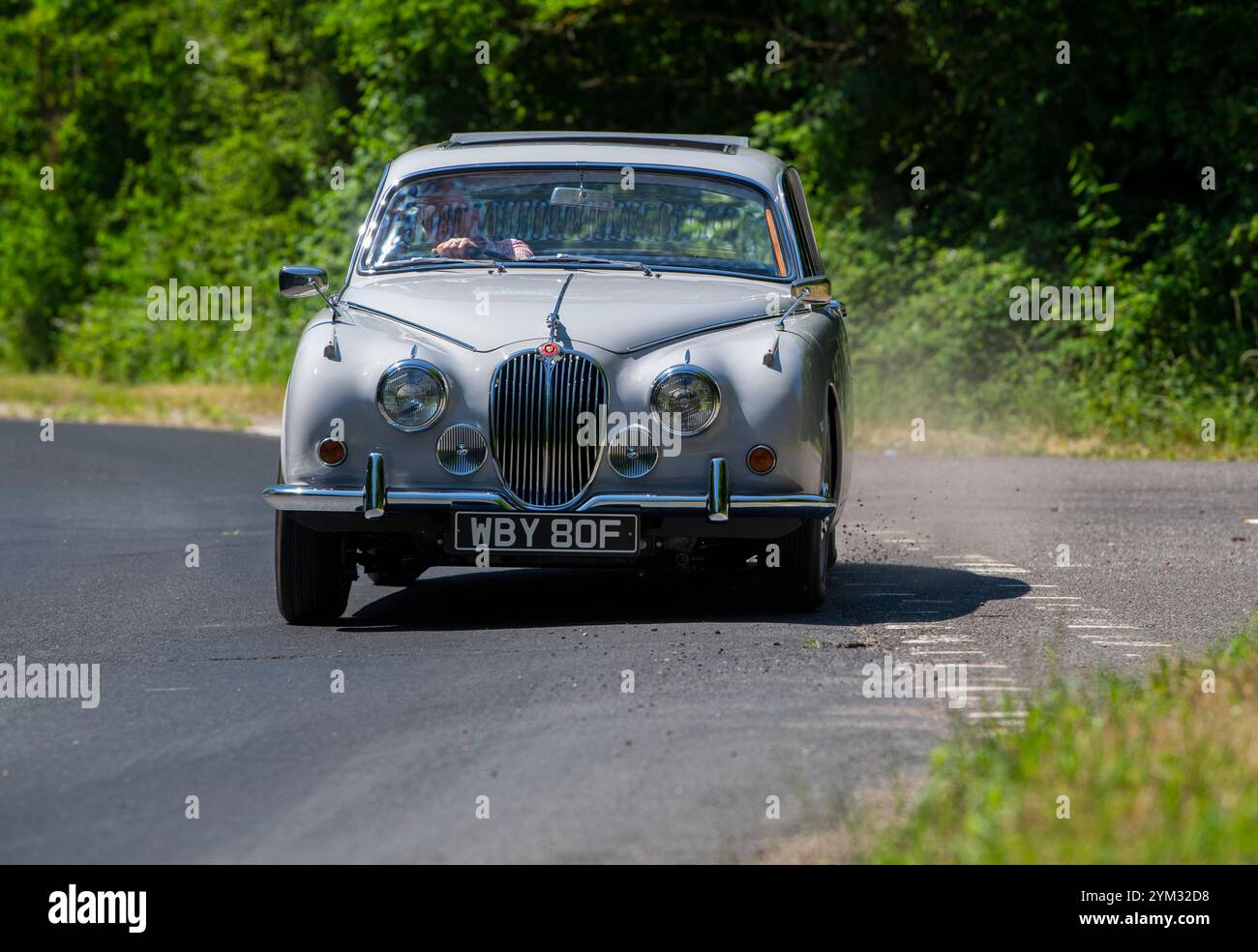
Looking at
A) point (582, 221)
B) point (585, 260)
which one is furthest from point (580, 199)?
point (585, 260)

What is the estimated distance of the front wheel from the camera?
7.62m

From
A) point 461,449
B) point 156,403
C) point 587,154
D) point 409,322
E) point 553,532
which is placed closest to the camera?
Answer: point 553,532

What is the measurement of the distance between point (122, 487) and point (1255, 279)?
11363mm

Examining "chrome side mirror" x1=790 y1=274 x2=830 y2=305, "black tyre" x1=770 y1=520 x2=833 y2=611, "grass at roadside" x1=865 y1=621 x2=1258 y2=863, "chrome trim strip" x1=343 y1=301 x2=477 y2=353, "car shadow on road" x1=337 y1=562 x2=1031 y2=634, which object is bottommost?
"grass at roadside" x1=865 y1=621 x2=1258 y2=863

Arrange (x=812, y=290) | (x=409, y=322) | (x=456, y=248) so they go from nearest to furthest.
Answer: (x=409, y=322)
(x=812, y=290)
(x=456, y=248)

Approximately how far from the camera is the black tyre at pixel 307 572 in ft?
25.1

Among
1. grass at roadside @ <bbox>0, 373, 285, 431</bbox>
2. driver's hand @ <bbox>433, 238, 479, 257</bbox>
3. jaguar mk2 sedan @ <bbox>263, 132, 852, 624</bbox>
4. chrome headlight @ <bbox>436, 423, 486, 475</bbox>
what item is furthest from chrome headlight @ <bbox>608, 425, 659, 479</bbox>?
grass at roadside @ <bbox>0, 373, 285, 431</bbox>

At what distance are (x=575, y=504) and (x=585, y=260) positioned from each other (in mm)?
1457

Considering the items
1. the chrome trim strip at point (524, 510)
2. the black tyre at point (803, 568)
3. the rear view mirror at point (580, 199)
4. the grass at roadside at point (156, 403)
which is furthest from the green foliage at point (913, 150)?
the chrome trim strip at point (524, 510)

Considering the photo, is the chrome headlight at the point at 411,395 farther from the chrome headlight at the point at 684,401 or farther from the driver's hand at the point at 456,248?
the driver's hand at the point at 456,248

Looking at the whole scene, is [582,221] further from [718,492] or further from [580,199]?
[718,492]

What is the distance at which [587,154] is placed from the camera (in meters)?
8.88

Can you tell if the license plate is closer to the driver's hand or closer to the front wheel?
the front wheel

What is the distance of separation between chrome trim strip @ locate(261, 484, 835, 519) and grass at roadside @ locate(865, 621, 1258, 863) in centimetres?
200
